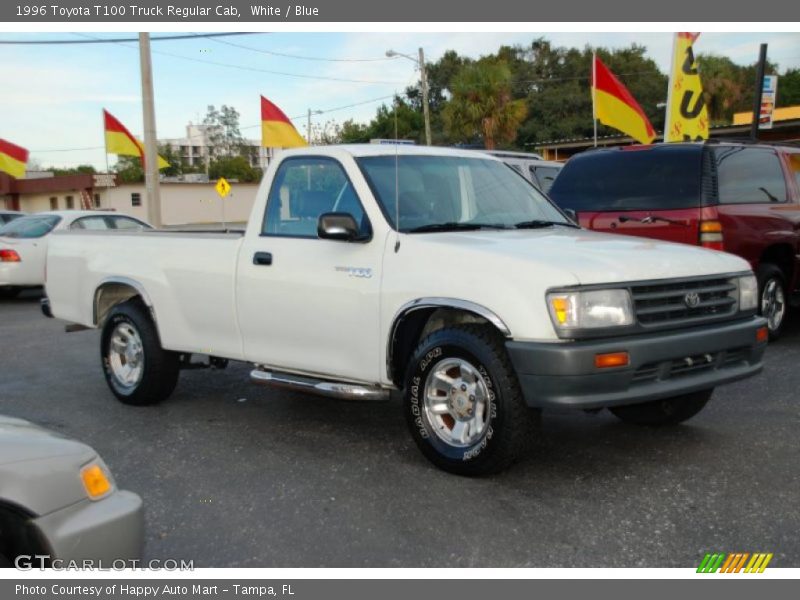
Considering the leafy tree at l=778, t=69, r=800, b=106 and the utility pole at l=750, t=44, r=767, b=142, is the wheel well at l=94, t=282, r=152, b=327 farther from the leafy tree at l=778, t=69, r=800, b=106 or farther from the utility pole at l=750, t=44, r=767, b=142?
the leafy tree at l=778, t=69, r=800, b=106

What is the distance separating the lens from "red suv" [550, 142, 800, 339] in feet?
25.6

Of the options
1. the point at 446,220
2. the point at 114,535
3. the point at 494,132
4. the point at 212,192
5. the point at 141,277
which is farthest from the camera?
the point at 212,192

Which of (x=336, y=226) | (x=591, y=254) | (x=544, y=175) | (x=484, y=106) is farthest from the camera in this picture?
(x=484, y=106)

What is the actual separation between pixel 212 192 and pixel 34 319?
1602 inches

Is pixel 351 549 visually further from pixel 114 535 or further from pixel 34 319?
pixel 34 319

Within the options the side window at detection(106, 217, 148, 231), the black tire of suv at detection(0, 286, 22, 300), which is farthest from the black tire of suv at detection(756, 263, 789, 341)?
the black tire of suv at detection(0, 286, 22, 300)

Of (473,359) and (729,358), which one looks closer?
(473,359)

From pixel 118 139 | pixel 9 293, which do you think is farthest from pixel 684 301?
pixel 118 139

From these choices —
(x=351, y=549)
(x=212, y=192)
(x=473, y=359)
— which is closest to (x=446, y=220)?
(x=473, y=359)

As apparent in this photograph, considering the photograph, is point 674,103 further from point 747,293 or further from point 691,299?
point 691,299

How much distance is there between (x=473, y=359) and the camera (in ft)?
14.7

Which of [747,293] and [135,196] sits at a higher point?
[747,293]

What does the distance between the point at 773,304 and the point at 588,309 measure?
5.17 metres

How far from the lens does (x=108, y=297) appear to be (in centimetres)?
691
